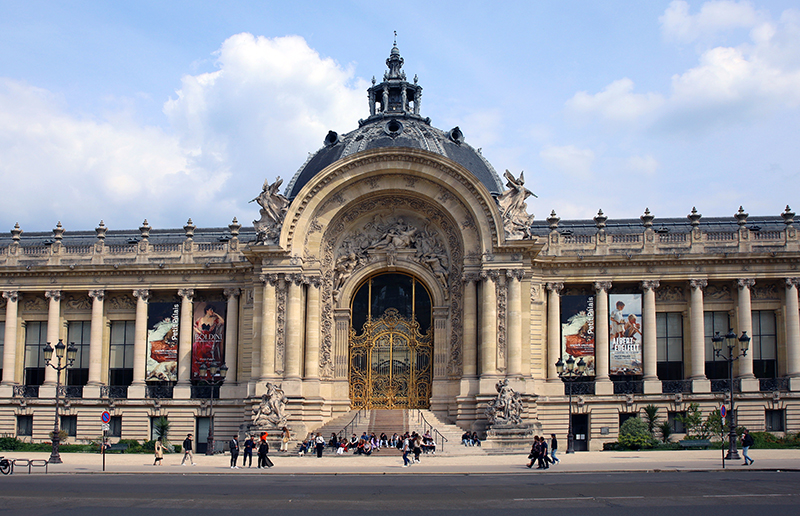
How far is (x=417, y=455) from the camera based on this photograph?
111 ft

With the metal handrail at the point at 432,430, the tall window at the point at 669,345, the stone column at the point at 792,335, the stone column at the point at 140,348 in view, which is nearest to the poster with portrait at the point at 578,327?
the tall window at the point at 669,345

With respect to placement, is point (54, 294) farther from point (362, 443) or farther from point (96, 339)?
point (362, 443)

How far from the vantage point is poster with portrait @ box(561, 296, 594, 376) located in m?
46.3

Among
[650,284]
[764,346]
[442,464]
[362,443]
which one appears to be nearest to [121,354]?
[362,443]

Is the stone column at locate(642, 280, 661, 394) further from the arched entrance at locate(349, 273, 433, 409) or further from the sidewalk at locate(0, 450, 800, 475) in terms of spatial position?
the arched entrance at locate(349, 273, 433, 409)

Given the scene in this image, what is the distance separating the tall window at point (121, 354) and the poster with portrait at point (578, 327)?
992 inches

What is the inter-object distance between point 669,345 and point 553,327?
6.69 m

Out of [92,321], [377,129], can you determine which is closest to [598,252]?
[377,129]

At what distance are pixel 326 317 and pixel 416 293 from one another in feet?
17.1

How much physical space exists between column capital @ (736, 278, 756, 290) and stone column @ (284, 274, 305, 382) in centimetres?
2359

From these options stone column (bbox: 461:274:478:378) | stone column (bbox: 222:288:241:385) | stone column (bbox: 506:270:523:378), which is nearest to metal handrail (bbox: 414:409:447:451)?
stone column (bbox: 461:274:478:378)

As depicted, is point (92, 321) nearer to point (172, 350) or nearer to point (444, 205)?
point (172, 350)

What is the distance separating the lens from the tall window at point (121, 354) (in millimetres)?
50094

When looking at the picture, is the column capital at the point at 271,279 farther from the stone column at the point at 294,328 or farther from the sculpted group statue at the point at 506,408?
the sculpted group statue at the point at 506,408
